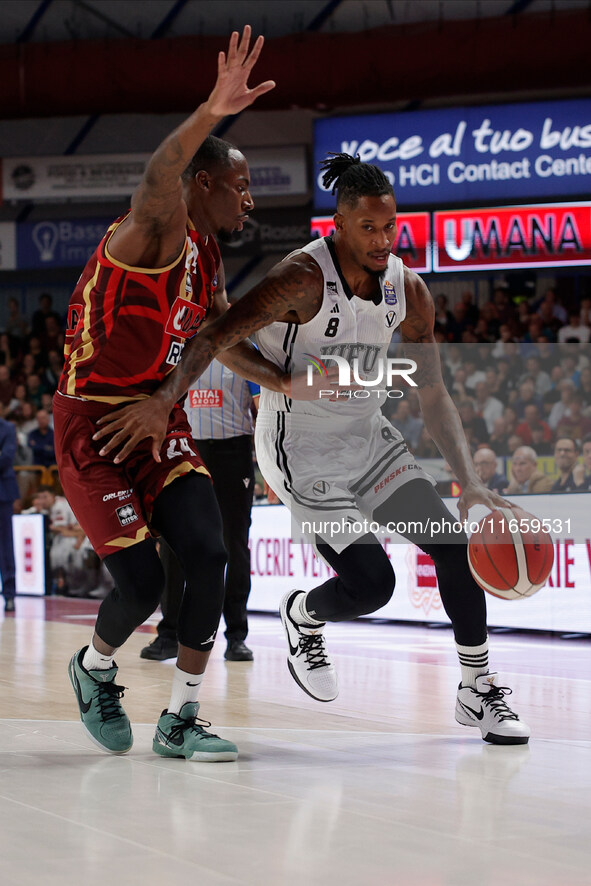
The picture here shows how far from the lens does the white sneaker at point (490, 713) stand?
148 inches

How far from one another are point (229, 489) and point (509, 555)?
258 cm

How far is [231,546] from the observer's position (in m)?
6.31

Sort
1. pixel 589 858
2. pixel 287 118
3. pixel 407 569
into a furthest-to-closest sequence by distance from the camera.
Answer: pixel 287 118 → pixel 407 569 → pixel 589 858

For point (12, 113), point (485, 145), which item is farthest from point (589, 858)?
point (12, 113)

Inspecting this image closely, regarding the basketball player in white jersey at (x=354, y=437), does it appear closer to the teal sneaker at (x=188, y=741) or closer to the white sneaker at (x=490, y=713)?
the white sneaker at (x=490, y=713)

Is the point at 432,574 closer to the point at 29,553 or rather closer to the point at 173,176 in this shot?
the point at 29,553

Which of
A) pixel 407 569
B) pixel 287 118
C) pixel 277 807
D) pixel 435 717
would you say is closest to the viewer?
pixel 277 807

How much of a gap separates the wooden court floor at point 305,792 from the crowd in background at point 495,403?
3.24 metres

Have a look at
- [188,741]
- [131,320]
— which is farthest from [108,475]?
[188,741]

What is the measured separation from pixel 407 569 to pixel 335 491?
4.40 m

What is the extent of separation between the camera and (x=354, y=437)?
13.4 feet

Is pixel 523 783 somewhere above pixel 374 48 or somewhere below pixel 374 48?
below

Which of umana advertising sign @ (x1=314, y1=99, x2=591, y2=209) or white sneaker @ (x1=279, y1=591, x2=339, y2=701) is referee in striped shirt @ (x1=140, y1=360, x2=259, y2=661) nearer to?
white sneaker @ (x1=279, y1=591, x2=339, y2=701)

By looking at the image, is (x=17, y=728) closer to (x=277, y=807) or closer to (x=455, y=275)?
(x=277, y=807)
